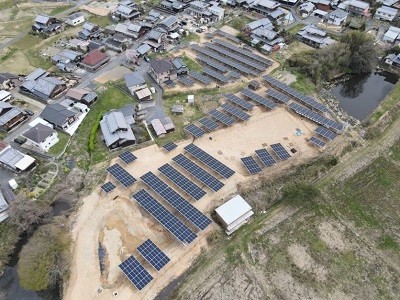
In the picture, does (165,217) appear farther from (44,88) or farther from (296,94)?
(44,88)

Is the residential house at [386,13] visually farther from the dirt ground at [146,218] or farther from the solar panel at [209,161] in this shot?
the solar panel at [209,161]

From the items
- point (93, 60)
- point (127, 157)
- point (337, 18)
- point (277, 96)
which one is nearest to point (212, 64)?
point (277, 96)

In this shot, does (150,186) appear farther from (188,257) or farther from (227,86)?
(227,86)

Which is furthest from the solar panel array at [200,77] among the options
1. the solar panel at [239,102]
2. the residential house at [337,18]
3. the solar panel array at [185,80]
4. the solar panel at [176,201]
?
the residential house at [337,18]

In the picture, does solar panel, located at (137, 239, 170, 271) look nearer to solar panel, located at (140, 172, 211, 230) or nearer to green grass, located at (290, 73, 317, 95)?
solar panel, located at (140, 172, 211, 230)

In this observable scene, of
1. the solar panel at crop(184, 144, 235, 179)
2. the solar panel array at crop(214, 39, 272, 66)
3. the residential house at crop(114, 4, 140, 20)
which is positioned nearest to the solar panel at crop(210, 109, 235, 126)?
the solar panel at crop(184, 144, 235, 179)
